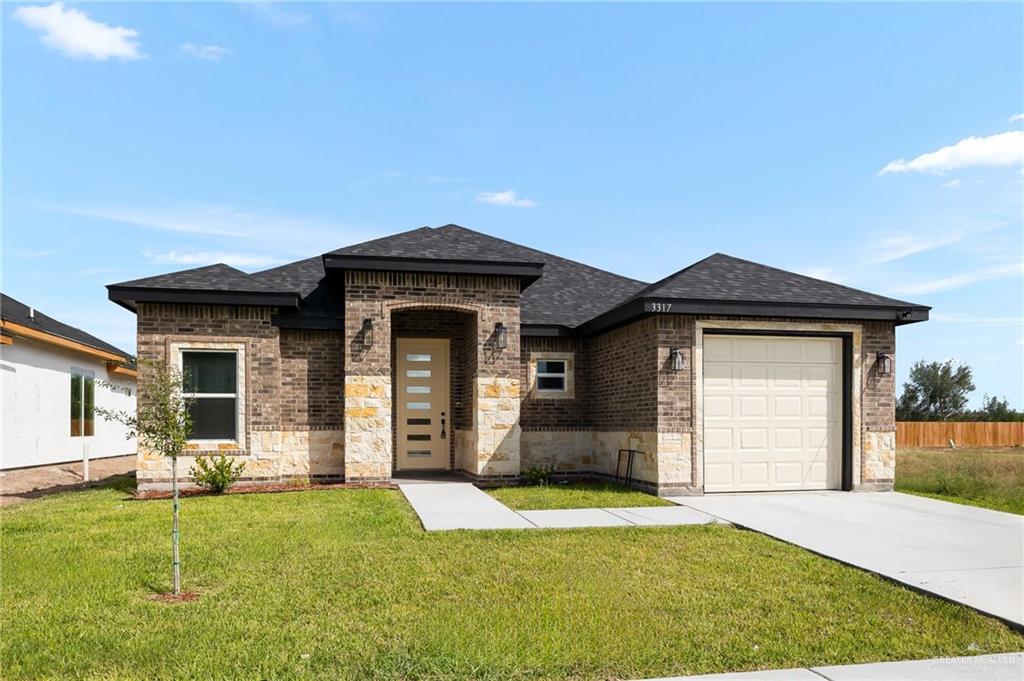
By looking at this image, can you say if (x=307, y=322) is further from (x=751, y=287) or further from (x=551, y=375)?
(x=751, y=287)

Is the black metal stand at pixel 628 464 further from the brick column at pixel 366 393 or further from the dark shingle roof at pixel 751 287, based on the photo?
the brick column at pixel 366 393

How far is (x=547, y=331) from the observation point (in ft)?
48.8

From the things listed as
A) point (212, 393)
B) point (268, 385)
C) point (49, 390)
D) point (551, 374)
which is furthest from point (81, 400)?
point (551, 374)

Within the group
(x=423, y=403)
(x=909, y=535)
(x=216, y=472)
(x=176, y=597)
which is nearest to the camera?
(x=176, y=597)

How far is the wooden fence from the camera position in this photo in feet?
119

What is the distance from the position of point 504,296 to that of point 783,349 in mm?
4962

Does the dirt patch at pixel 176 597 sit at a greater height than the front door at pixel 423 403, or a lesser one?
lesser

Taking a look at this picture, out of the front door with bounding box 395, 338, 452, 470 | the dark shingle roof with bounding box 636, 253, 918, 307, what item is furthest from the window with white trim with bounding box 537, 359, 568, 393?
the dark shingle roof with bounding box 636, 253, 918, 307

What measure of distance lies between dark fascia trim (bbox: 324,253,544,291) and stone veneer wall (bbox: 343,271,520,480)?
22cm

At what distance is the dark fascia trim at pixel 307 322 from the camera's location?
13.3 meters

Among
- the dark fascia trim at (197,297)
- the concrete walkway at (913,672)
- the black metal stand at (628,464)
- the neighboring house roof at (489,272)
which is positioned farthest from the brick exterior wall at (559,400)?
the concrete walkway at (913,672)

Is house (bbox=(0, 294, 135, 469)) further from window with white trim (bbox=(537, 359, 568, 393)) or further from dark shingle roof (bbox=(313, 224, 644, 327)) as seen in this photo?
window with white trim (bbox=(537, 359, 568, 393))

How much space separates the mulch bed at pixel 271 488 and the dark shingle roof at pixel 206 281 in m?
3.43

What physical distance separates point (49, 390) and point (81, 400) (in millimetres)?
2186
